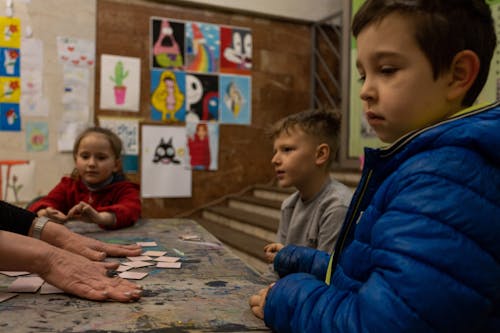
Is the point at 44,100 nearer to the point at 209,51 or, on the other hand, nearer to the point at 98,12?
the point at 98,12

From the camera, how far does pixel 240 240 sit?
12.7 ft

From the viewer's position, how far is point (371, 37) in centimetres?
75

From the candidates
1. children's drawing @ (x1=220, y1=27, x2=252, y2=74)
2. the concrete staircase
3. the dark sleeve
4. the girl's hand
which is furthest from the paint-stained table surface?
children's drawing @ (x1=220, y1=27, x2=252, y2=74)

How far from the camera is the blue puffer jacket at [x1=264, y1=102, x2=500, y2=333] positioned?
564mm

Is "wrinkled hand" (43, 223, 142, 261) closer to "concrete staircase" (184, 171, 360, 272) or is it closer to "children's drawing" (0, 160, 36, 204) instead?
"concrete staircase" (184, 171, 360, 272)

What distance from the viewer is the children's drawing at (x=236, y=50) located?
16.1 ft

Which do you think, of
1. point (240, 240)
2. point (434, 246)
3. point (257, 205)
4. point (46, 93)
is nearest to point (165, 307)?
point (434, 246)

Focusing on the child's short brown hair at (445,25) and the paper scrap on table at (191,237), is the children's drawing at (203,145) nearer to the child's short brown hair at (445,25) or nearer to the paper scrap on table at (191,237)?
the paper scrap on table at (191,237)

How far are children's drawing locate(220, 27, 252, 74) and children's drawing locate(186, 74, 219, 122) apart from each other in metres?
0.24

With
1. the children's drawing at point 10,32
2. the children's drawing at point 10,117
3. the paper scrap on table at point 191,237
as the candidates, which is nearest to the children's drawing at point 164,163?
the children's drawing at point 10,117

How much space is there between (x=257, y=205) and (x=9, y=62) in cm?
288

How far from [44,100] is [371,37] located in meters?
4.16

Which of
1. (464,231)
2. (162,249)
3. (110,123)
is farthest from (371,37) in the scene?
(110,123)

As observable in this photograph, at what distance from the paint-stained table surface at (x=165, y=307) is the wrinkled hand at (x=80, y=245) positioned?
0.18m
